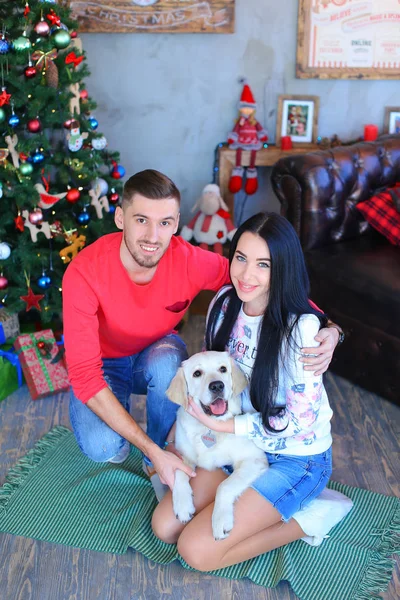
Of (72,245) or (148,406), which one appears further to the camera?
(72,245)

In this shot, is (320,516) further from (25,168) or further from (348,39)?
(348,39)

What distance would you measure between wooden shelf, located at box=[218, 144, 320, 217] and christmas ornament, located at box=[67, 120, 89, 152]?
41.4 inches

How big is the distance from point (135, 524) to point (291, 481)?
20.9 inches

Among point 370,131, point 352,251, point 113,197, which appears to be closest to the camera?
point 352,251

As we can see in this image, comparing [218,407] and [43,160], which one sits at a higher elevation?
[43,160]

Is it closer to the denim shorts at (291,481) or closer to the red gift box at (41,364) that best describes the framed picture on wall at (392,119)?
the red gift box at (41,364)

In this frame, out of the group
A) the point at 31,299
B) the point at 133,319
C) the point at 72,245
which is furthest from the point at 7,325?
the point at 133,319

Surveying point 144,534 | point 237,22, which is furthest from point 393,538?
point 237,22

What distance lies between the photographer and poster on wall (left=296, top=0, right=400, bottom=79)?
3.52m

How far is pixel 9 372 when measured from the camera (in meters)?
2.77

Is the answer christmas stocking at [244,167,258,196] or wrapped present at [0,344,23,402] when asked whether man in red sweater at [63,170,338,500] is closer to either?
wrapped present at [0,344,23,402]

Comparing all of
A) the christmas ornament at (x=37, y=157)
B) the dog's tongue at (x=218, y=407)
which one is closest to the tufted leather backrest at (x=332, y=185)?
the christmas ornament at (x=37, y=157)

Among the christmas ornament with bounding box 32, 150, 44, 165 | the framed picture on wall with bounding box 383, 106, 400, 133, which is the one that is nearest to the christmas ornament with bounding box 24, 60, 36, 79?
the christmas ornament with bounding box 32, 150, 44, 165

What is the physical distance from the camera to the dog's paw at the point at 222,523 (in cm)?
174
